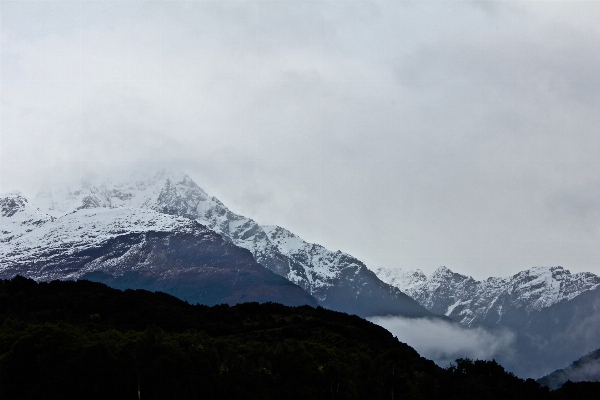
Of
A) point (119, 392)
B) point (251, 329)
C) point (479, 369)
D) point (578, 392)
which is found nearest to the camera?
point (119, 392)

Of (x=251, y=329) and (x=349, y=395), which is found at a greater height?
(x=251, y=329)

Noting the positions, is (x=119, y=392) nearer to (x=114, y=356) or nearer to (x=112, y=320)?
(x=114, y=356)

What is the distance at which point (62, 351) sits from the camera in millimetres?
116562

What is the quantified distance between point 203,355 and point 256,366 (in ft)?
31.9

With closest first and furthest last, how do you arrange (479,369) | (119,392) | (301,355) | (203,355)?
(119,392) → (203,355) → (301,355) → (479,369)

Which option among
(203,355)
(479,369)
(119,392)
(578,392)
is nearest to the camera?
(119,392)

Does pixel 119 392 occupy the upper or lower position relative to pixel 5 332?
lower

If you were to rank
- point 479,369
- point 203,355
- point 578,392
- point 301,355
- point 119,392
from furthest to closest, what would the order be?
point 578,392
point 479,369
point 301,355
point 203,355
point 119,392

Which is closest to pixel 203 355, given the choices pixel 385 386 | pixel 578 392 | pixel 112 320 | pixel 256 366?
pixel 256 366

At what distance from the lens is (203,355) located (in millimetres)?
129125

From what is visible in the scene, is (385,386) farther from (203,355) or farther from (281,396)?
(203,355)

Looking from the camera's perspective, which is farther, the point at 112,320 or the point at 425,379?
the point at 112,320

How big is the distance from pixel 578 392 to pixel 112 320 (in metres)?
104

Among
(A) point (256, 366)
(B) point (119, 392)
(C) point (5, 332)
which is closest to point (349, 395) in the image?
(A) point (256, 366)
